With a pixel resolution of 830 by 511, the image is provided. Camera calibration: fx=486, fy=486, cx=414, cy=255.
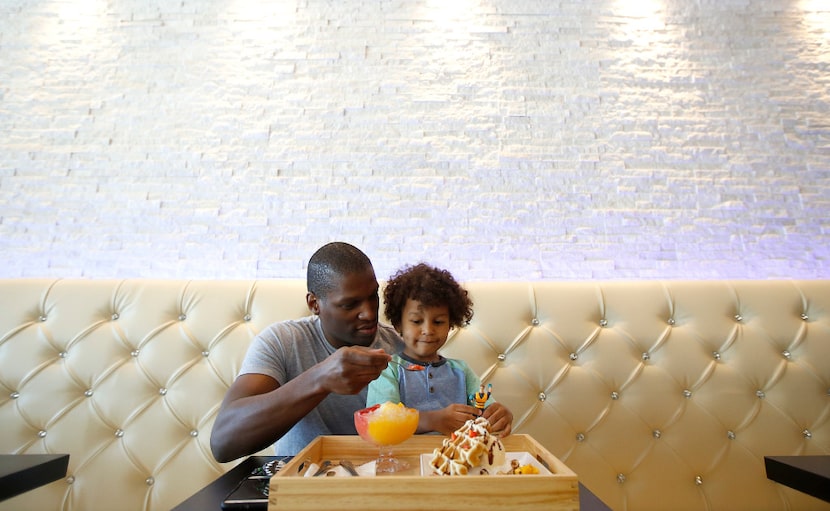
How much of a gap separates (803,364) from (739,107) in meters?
1.10

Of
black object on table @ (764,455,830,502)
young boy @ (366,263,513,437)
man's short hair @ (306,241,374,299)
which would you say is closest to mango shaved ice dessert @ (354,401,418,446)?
young boy @ (366,263,513,437)

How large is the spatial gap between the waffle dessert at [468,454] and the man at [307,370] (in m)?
0.24

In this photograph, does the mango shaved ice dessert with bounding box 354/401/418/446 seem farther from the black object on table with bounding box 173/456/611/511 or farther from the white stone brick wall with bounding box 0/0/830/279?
the white stone brick wall with bounding box 0/0/830/279

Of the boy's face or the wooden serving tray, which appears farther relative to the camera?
the boy's face

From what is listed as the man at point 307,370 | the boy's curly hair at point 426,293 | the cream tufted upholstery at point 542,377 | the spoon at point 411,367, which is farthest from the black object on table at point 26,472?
the boy's curly hair at point 426,293

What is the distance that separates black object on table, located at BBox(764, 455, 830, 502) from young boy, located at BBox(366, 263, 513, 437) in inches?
23.0

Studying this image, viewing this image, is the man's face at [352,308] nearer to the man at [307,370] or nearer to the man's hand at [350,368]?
the man at [307,370]

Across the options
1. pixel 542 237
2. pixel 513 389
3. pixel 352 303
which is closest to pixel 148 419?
pixel 352 303

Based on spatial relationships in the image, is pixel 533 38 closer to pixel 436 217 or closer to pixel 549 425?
pixel 436 217

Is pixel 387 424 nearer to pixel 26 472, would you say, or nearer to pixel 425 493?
pixel 425 493

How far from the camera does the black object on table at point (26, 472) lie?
94cm

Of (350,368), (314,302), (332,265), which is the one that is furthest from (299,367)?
(350,368)

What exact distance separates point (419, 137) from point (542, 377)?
1069 mm

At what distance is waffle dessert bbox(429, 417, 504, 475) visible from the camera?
2.53 feet
